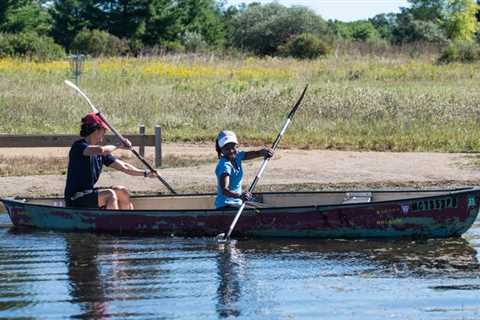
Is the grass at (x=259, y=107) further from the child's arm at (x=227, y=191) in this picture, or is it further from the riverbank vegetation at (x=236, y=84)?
the child's arm at (x=227, y=191)

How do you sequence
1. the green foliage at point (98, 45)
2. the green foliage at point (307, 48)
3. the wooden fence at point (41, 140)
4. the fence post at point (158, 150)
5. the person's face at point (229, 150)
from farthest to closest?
the green foliage at point (98, 45), the green foliage at point (307, 48), the fence post at point (158, 150), the wooden fence at point (41, 140), the person's face at point (229, 150)

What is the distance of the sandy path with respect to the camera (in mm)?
18328

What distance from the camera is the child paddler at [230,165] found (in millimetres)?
13344

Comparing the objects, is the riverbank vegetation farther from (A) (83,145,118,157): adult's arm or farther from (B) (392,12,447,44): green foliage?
(B) (392,12,447,44): green foliage

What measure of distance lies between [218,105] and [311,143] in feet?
17.1

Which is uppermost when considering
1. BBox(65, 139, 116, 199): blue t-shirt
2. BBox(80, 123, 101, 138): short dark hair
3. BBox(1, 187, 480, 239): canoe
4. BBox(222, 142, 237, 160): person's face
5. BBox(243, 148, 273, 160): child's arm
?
BBox(80, 123, 101, 138): short dark hair

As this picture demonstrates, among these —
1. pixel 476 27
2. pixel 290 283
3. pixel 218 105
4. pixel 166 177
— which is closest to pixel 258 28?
pixel 476 27

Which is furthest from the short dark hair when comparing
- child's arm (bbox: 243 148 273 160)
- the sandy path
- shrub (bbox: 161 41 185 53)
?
shrub (bbox: 161 41 185 53)

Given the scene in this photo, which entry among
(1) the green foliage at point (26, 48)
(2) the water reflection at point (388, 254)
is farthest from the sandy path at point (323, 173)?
(1) the green foliage at point (26, 48)

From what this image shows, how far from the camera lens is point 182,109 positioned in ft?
88.9

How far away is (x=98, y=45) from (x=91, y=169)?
3791cm

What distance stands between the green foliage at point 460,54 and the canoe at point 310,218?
98.8ft

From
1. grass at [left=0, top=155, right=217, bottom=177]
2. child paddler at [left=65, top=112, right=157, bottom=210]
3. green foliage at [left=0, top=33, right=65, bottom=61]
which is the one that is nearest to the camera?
child paddler at [left=65, top=112, right=157, bottom=210]

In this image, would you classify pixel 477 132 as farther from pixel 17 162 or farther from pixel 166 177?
pixel 17 162
